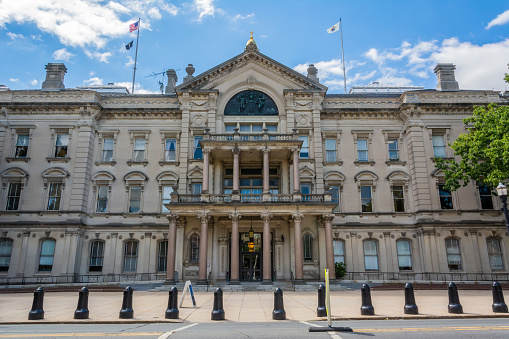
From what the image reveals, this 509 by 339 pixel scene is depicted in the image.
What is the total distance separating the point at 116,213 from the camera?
2919 centimetres

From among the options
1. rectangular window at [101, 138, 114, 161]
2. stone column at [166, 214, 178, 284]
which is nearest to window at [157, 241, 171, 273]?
stone column at [166, 214, 178, 284]

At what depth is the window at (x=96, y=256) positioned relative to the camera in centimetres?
2833

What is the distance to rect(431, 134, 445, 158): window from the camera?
30.3 m

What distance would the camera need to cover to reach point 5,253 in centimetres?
2788

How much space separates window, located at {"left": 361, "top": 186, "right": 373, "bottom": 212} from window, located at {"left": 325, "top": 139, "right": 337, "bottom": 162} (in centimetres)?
346

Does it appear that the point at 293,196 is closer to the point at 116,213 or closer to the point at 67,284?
the point at 116,213

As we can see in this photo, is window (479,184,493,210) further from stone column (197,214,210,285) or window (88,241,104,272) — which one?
window (88,241,104,272)

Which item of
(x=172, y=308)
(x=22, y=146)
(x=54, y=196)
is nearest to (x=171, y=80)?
(x=22, y=146)

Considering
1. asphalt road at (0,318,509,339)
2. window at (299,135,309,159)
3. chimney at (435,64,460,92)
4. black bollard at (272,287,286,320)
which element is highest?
chimney at (435,64,460,92)

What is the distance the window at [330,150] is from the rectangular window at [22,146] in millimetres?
24785

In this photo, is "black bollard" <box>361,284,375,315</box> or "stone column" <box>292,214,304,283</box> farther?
"stone column" <box>292,214,304,283</box>

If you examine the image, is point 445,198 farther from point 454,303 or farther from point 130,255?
point 130,255

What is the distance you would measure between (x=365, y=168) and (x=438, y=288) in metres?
10.7

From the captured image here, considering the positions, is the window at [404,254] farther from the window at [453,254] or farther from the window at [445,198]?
the window at [445,198]
